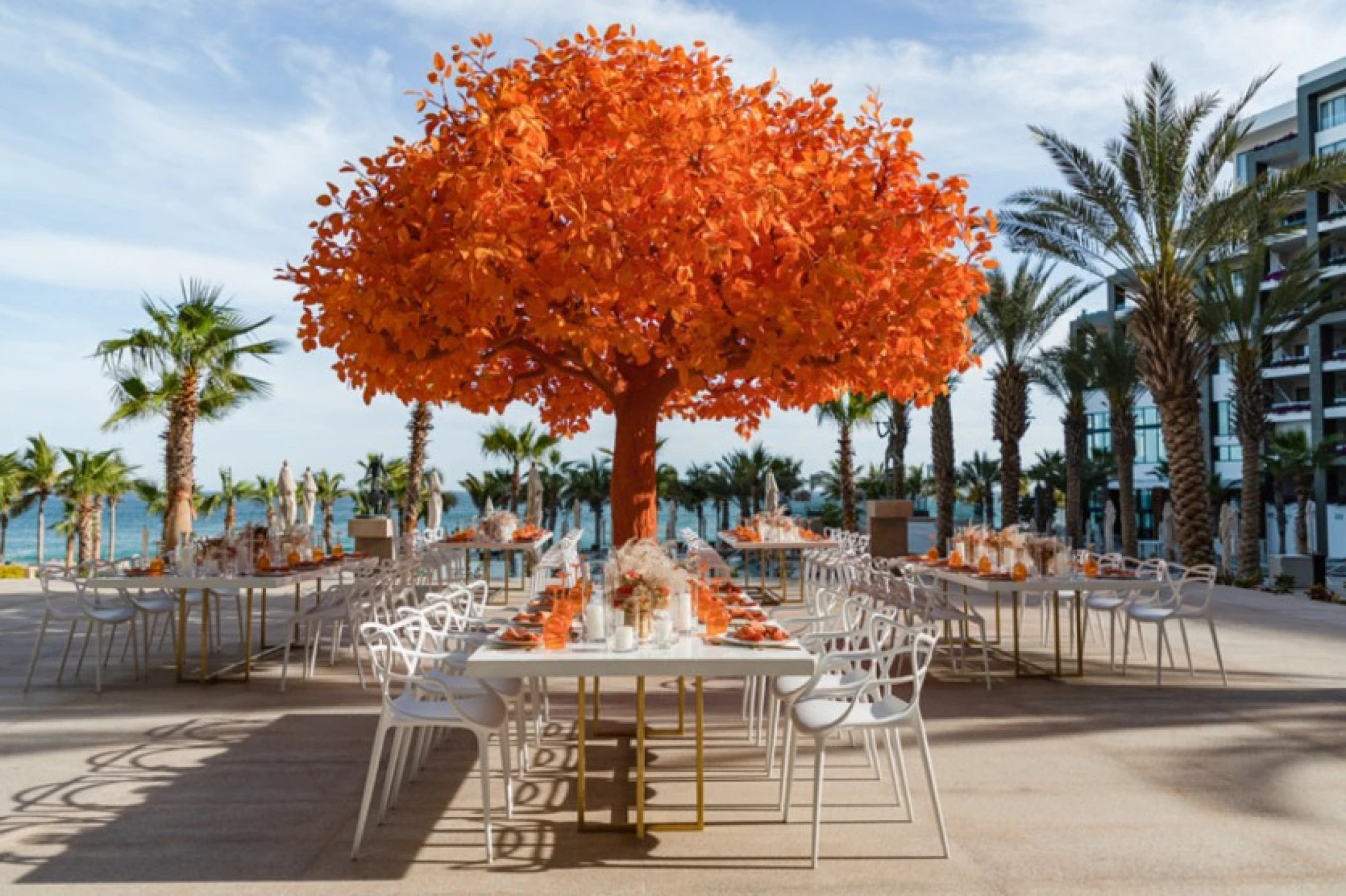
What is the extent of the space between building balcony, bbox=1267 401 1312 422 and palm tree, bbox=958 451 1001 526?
10654 millimetres

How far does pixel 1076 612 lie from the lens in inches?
374

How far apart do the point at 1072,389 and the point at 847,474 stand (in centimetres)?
723

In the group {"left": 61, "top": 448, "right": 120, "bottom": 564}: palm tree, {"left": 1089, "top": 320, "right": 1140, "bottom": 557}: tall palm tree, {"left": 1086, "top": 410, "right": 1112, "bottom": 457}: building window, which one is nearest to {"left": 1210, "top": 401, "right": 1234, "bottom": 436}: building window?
{"left": 1086, "top": 410, "right": 1112, "bottom": 457}: building window

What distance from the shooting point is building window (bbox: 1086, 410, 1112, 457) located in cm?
5388

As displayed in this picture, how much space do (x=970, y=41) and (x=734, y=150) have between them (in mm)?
6037

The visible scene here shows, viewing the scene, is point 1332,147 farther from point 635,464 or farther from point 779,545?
point 635,464

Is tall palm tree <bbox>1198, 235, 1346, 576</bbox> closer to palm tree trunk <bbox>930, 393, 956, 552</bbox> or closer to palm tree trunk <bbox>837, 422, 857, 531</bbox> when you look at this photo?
palm tree trunk <bbox>930, 393, 956, 552</bbox>

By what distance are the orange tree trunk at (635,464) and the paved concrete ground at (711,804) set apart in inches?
55.0

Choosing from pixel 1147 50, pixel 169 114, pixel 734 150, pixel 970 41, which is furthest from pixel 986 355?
pixel 734 150

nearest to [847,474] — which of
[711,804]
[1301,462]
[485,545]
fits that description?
[485,545]

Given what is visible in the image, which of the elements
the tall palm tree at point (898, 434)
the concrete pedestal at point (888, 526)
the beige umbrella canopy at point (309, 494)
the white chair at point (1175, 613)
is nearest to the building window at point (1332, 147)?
the tall palm tree at point (898, 434)

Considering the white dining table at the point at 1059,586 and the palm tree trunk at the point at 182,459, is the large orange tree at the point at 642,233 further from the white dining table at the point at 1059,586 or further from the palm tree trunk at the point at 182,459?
the palm tree trunk at the point at 182,459

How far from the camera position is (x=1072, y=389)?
2986cm

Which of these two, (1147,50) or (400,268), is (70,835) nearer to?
(400,268)
